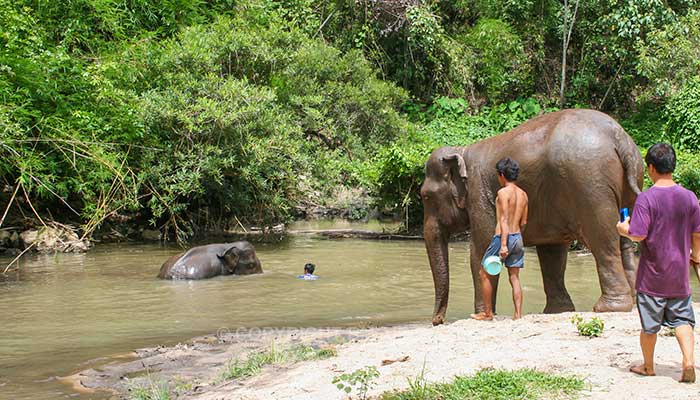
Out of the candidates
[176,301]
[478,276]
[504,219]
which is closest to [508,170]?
[504,219]

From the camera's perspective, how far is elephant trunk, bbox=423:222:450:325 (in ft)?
28.3

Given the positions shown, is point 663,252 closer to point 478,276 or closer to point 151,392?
point 478,276

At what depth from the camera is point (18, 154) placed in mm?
14281

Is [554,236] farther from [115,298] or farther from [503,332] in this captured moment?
[115,298]

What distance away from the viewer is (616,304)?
24.6 ft

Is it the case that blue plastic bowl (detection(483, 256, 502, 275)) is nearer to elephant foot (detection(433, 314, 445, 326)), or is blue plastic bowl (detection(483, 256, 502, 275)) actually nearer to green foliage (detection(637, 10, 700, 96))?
elephant foot (detection(433, 314, 445, 326))

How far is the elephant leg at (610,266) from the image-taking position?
753 cm

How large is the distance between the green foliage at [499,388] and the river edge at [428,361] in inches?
5.7

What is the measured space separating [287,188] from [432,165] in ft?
32.6

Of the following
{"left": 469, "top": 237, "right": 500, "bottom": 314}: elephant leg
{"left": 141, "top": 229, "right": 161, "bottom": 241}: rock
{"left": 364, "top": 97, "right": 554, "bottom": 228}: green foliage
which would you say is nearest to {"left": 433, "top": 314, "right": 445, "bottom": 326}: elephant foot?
{"left": 469, "top": 237, "right": 500, "bottom": 314}: elephant leg

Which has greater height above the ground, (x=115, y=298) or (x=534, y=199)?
(x=534, y=199)

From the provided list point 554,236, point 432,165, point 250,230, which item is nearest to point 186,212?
point 250,230

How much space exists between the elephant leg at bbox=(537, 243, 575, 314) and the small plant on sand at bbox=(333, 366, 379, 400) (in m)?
3.95

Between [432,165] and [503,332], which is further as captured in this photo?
[432,165]
